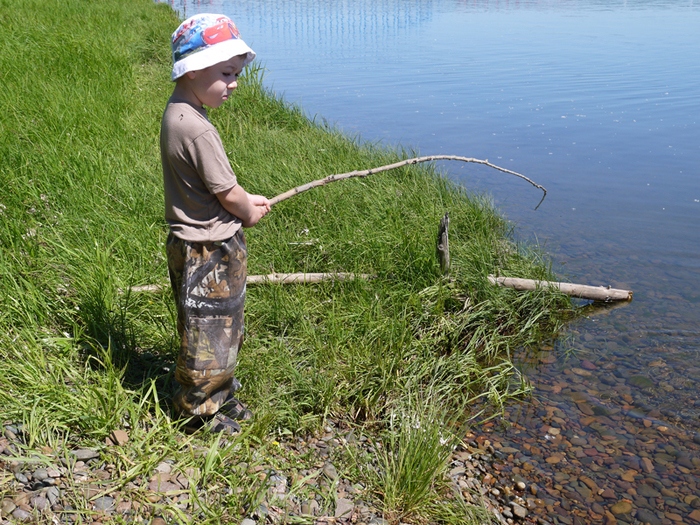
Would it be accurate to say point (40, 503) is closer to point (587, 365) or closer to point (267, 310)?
point (267, 310)

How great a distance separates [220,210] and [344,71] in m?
17.0

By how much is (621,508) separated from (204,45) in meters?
3.51

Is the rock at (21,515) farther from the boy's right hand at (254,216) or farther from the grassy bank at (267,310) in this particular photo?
the boy's right hand at (254,216)

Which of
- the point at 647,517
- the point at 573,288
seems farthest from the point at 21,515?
the point at 573,288

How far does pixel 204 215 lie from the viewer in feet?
9.45

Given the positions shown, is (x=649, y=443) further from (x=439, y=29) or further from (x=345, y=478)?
(x=439, y=29)

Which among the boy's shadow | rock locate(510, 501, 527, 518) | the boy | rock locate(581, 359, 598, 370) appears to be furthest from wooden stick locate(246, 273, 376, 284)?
rock locate(510, 501, 527, 518)

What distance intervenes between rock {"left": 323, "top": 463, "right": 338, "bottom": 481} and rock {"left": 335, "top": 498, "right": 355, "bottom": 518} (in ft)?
0.54

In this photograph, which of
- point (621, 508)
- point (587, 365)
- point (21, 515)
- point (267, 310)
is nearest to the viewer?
point (21, 515)

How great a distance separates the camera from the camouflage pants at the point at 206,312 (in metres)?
2.91

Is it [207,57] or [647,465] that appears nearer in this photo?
[207,57]

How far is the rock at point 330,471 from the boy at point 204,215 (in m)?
0.58

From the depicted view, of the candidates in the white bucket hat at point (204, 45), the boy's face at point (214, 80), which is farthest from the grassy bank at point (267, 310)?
the white bucket hat at point (204, 45)

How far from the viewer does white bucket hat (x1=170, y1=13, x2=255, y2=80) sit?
2670 mm
